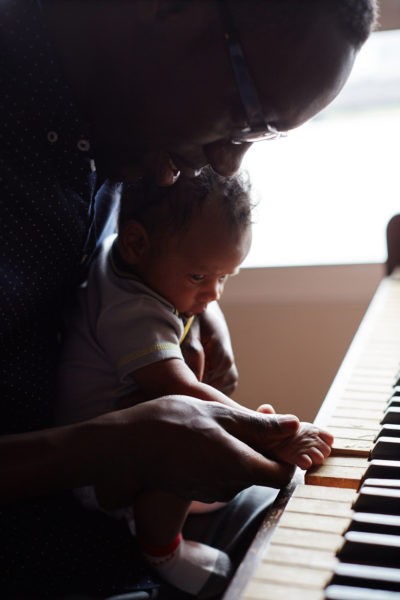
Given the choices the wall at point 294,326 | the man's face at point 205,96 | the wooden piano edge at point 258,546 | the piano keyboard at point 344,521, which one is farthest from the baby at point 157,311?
the wall at point 294,326

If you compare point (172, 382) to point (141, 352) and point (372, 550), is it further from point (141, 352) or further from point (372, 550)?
point (372, 550)

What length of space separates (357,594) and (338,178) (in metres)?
2.03

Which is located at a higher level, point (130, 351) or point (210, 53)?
point (210, 53)

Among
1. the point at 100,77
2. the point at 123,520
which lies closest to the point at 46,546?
the point at 123,520

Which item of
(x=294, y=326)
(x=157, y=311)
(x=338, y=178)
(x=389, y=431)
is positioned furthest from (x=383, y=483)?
(x=338, y=178)

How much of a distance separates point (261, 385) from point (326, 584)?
1.79m

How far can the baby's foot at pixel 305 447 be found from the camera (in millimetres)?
857

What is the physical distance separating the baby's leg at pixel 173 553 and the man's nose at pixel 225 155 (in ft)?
1.63

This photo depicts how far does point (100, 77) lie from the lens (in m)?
1.03

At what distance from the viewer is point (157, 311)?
1.27 metres

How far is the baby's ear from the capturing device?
4.21ft

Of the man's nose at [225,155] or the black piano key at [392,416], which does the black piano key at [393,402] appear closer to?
the black piano key at [392,416]

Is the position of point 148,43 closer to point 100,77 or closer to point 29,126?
point 100,77

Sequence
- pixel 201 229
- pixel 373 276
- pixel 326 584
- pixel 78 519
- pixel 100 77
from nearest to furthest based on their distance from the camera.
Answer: pixel 326 584 < pixel 100 77 < pixel 78 519 < pixel 201 229 < pixel 373 276
